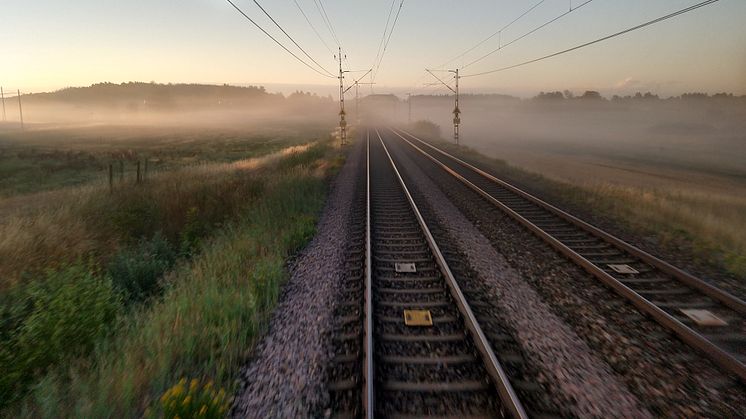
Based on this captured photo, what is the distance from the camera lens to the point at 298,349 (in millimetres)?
4789

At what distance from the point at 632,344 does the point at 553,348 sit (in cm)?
108

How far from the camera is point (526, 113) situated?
7751 inches

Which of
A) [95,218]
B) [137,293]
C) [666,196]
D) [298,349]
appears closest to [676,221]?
[666,196]

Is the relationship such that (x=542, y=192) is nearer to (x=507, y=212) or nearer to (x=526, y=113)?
Answer: (x=507, y=212)

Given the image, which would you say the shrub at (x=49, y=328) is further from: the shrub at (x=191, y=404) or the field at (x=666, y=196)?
the field at (x=666, y=196)

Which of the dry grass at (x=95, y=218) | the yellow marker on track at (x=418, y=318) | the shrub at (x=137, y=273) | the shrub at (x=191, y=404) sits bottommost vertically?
the shrub at (x=137, y=273)

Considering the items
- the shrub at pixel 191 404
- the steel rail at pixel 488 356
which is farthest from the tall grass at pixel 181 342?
the steel rail at pixel 488 356

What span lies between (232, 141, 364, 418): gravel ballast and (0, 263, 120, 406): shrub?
249 cm

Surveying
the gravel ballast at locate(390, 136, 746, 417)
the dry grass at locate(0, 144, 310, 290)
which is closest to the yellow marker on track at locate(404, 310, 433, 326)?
the gravel ballast at locate(390, 136, 746, 417)

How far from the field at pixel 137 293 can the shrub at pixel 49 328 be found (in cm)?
2

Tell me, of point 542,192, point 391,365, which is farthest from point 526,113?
point 391,365

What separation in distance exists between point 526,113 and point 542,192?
669 feet

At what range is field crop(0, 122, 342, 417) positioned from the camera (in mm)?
4105

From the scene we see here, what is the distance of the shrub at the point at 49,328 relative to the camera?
4434 millimetres
